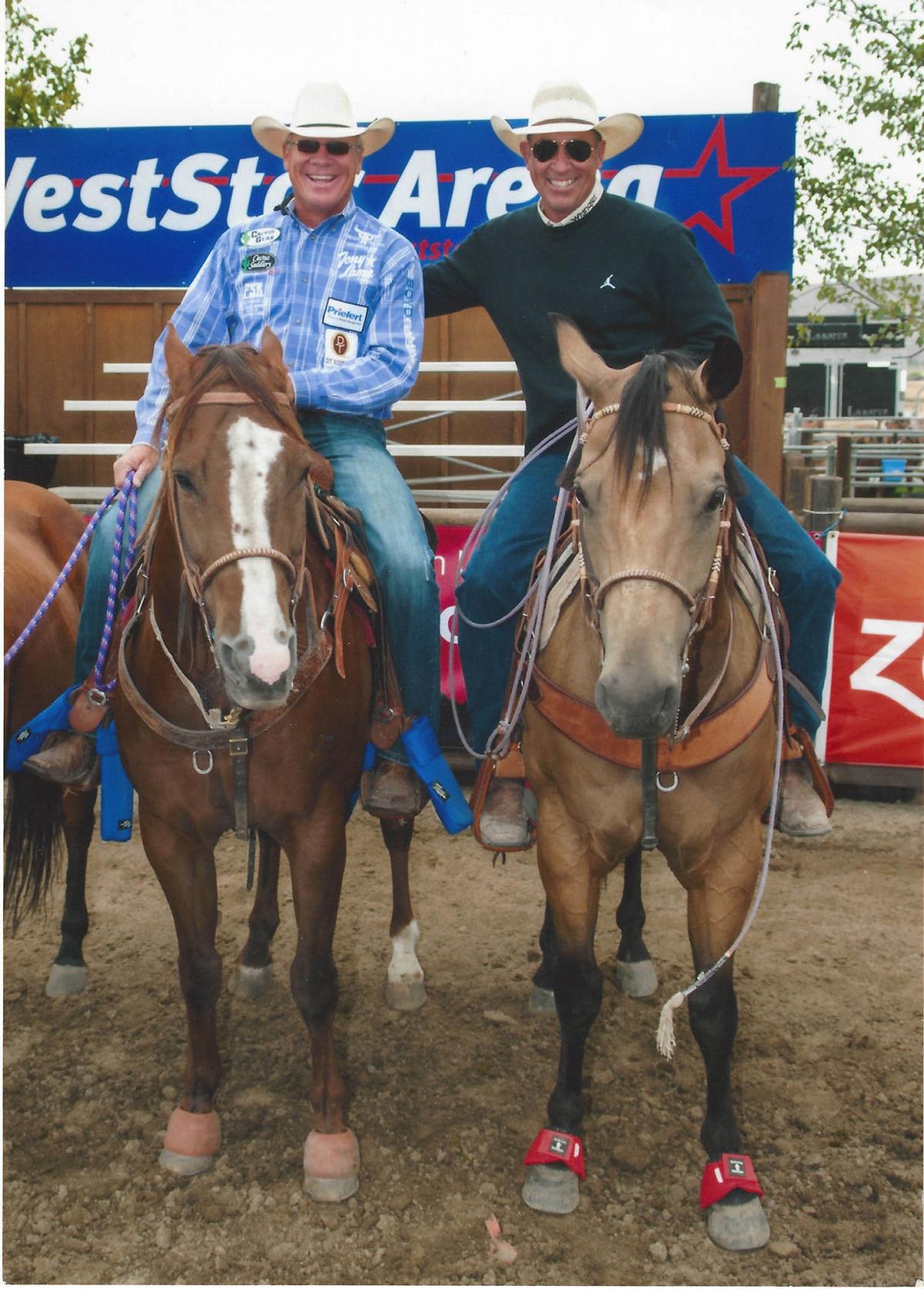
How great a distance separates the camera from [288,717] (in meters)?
3.05

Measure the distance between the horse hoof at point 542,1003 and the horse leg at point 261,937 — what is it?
3.43 feet

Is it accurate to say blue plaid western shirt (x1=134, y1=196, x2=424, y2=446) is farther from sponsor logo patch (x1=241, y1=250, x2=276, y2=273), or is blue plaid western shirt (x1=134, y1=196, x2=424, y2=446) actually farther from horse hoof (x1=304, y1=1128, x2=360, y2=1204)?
horse hoof (x1=304, y1=1128, x2=360, y2=1204)

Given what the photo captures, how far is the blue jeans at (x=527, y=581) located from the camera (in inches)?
129

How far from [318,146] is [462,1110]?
3.23 m

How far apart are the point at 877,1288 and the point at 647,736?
65.3 inches

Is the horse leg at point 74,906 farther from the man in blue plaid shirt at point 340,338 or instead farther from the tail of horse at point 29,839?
the man in blue plaid shirt at point 340,338

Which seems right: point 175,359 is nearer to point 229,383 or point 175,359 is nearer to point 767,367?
point 229,383

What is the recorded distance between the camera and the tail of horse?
4.23 metres

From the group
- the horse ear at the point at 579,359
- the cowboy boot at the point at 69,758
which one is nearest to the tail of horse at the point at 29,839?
the cowboy boot at the point at 69,758

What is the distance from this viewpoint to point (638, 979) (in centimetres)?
429

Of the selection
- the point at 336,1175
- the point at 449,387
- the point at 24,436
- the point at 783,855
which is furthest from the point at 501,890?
the point at 24,436

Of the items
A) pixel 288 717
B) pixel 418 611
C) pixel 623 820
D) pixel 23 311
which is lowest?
pixel 623 820

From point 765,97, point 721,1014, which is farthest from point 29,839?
point 765,97

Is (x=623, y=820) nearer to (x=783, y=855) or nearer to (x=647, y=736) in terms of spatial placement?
(x=647, y=736)
